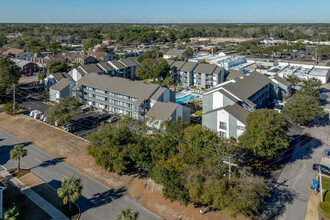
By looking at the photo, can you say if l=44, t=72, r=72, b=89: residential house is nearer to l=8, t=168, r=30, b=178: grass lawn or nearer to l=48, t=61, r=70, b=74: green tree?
l=48, t=61, r=70, b=74: green tree

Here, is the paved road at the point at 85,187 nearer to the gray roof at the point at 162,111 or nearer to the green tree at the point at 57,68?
the gray roof at the point at 162,111

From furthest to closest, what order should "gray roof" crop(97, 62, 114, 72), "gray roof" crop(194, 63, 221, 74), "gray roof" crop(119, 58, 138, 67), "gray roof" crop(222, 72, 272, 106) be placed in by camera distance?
"gray roof" crop(119, 58, 138, 67)
"gray roof" crop(97, 62, 114, 72)
"gray roof" crop(194, 63, 221, 74)
"gray roof" crop(222, 72, 272, 106)

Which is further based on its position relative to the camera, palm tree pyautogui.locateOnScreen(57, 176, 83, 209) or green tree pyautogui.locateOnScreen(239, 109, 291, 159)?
green tree pyautogui.locateOnScreen(239, 109, 291, 159)

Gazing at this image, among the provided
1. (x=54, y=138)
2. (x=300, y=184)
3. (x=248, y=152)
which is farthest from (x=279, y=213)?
(x=54, y=138)

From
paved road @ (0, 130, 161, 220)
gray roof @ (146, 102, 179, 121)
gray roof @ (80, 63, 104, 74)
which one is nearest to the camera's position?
paved road @ (0, 130, 161, 220)

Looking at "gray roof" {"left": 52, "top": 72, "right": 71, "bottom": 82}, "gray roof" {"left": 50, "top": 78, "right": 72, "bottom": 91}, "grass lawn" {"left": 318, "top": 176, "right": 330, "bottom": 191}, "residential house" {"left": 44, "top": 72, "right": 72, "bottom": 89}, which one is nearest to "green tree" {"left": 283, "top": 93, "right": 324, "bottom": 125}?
"grass lawn" {"left": 318, "top": 176, "right": 330, "bottom": 191}

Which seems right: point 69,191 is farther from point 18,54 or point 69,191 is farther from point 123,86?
point 18,54
